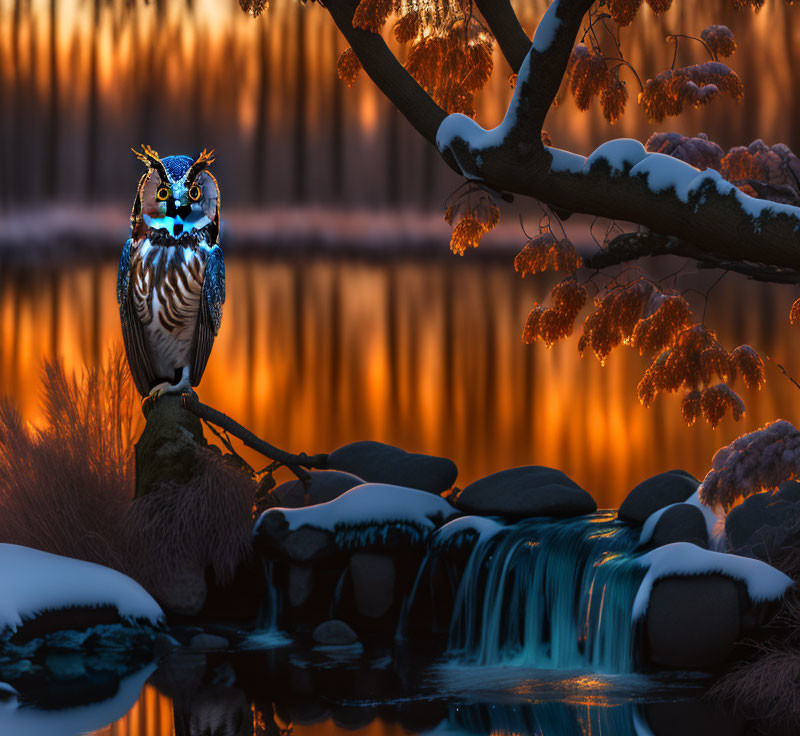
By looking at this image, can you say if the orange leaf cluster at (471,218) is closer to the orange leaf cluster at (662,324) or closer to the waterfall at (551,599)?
the orange leaf cluster at (662,324)

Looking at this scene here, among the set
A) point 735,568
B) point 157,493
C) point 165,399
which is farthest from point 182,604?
point 735,568

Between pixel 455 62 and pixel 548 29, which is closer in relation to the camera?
pixel 548 29

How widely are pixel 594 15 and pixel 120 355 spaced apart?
409 cm

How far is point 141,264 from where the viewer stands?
6922 mm

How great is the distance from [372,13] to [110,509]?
4142 millimetres

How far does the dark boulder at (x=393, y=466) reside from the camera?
8.64m

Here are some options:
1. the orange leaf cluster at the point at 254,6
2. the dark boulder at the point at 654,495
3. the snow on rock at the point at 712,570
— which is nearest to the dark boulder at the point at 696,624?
the snow on rock at the point at 712,570

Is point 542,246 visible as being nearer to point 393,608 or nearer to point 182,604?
point 393,608

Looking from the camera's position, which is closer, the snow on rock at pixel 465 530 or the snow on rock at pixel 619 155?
the snow on rock at pixel 619 155

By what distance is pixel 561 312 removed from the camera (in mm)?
5574

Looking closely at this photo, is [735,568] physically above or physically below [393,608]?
above

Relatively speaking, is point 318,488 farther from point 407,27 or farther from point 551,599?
point 407,27

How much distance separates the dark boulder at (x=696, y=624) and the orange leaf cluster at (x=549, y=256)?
195 centimetres

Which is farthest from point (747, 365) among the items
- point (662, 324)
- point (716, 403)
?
point (662, 324)
